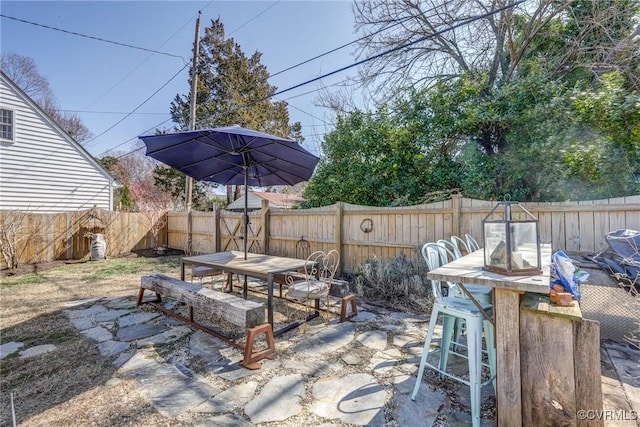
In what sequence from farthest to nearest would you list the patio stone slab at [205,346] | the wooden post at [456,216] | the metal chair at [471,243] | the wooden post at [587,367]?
1. the wooden post at [456,216]
2. the metal chair at [471,243]
3. the patio stone slab at [205,346]
4. the wooden post at [587,367]

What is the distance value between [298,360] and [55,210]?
10509 millimetres

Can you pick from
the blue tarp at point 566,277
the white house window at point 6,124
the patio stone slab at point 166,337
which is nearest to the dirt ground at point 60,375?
the patio stone slab at point 166,337

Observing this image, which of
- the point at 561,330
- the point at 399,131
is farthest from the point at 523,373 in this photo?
the point at 399,131

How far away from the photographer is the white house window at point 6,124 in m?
8.48

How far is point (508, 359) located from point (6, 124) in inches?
492

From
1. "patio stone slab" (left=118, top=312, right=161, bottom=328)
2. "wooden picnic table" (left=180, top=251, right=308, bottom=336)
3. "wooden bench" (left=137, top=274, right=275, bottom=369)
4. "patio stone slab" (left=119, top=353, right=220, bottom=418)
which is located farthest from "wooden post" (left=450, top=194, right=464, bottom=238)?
"patio stone slab" (left=118, top=312, right=161, bottom=328)

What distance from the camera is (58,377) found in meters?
2.48

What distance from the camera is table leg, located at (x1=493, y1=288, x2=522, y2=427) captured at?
1.67m

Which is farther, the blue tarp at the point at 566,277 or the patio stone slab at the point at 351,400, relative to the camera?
the patio stone slab at the point at 351,400

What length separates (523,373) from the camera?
167 centimetres

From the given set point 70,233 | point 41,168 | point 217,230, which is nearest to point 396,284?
point 217,230

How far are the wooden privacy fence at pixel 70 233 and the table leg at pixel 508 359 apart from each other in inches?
399

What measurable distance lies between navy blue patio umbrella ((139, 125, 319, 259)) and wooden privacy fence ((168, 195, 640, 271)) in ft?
4.96

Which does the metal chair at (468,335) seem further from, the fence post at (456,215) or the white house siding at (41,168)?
the white house siding at (41,168)
